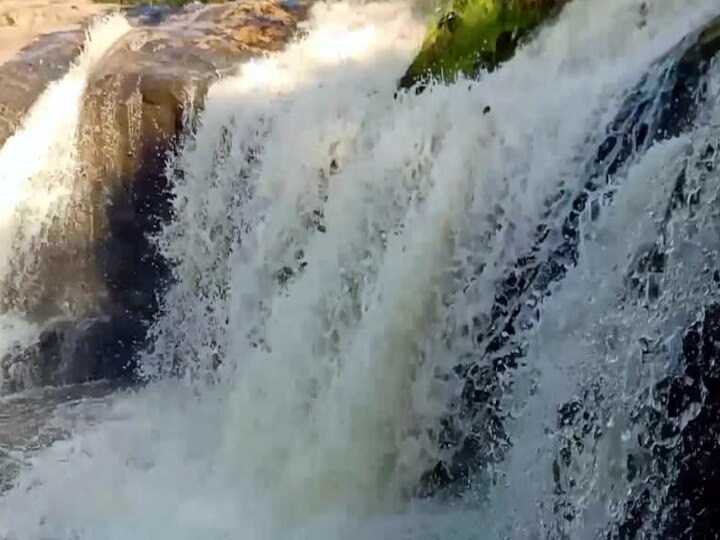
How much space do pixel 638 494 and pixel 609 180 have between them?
1148mm

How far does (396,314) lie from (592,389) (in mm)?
1249

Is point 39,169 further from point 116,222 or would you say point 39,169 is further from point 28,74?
point 28,74

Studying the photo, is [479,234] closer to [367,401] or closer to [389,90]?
[367,401]

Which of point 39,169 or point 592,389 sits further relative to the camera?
point 39,169

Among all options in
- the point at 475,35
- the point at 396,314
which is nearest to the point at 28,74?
the point at 475,35

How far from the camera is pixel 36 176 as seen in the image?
22.9 ft

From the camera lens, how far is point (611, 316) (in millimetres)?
3486

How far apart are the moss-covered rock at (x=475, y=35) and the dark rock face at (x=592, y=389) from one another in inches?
55.0

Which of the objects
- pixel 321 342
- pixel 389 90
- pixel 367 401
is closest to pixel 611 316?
pixel 367 401

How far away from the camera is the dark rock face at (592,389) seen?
319 centimetres

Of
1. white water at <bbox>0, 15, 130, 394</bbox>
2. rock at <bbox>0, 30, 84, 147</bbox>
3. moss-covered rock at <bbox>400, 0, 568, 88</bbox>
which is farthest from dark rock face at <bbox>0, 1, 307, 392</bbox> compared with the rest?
moss-covered rock at <bbox>400, 0, 568, 88</bbox>

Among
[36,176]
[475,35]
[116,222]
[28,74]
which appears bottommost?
[116,222]

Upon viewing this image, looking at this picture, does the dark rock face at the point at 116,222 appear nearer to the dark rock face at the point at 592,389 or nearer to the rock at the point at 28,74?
the rock at the point at 28,74

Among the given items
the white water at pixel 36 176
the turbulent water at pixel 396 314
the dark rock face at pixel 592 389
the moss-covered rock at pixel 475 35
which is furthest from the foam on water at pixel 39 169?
the dark rock face at pixel 592 389
